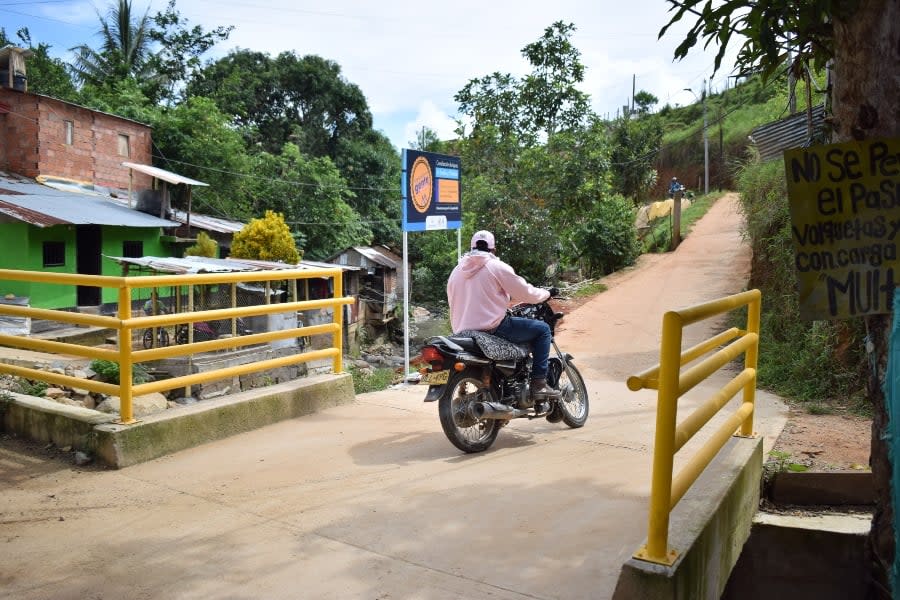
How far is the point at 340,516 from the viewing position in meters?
4.04

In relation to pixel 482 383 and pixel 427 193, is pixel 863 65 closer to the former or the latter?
pixel 482 383

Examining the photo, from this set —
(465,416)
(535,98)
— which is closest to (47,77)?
(535,98)

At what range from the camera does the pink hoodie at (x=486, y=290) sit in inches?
232

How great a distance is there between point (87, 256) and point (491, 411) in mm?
17953

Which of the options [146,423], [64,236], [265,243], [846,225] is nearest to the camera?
[846,225]

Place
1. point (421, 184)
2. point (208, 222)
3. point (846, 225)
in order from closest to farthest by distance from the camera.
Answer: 1. point (846, 225)
2. point (421, 184)
3. point (208, 222)

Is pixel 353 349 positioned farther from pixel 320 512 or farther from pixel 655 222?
pixel 320 512

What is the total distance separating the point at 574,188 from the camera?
18.6 m

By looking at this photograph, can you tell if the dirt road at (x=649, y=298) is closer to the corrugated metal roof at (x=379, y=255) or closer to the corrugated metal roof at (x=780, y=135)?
the corrugated metal roof at (x=780, y=135)

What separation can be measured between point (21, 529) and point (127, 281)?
1.49 metres

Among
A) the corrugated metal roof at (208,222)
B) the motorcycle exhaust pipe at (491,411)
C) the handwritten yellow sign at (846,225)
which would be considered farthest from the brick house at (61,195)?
the handwritten yellow sign at (846,225)

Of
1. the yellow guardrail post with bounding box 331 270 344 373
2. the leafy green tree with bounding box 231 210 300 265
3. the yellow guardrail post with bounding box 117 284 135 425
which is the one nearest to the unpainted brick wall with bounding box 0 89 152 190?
the leafy green tree with bounding box 231 210 300 265

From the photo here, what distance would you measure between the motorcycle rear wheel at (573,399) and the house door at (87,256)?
55.2 ft

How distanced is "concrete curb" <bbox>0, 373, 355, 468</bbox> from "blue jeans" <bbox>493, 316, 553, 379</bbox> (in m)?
1.77
